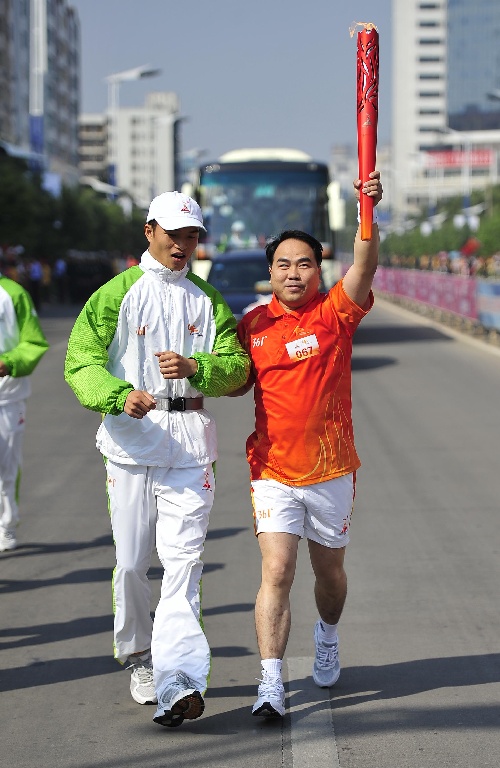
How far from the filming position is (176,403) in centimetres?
552

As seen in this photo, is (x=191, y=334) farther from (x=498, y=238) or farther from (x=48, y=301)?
(x=498, y=238)

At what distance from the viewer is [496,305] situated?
27.6 meters

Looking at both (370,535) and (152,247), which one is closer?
(152,247)

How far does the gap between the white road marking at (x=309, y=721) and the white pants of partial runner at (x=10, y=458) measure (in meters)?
3.22

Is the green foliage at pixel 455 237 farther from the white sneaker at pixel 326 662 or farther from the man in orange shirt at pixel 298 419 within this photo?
the man in orange shirt at pixel 298 419

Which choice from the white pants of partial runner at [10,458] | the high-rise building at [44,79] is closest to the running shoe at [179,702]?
the white pants of partial runner at [10,458]

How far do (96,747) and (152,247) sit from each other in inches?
70.3

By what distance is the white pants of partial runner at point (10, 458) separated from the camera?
909 cm

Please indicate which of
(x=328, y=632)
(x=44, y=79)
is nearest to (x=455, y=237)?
(x=44, y=79)

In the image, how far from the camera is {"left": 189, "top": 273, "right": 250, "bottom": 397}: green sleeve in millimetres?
5379

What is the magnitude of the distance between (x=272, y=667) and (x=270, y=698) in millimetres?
118

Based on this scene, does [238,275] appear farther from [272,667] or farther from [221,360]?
[272,667]

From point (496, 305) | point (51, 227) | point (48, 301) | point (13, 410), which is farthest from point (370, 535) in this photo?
point (51, 227)

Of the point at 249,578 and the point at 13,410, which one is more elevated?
the point at 13,410
